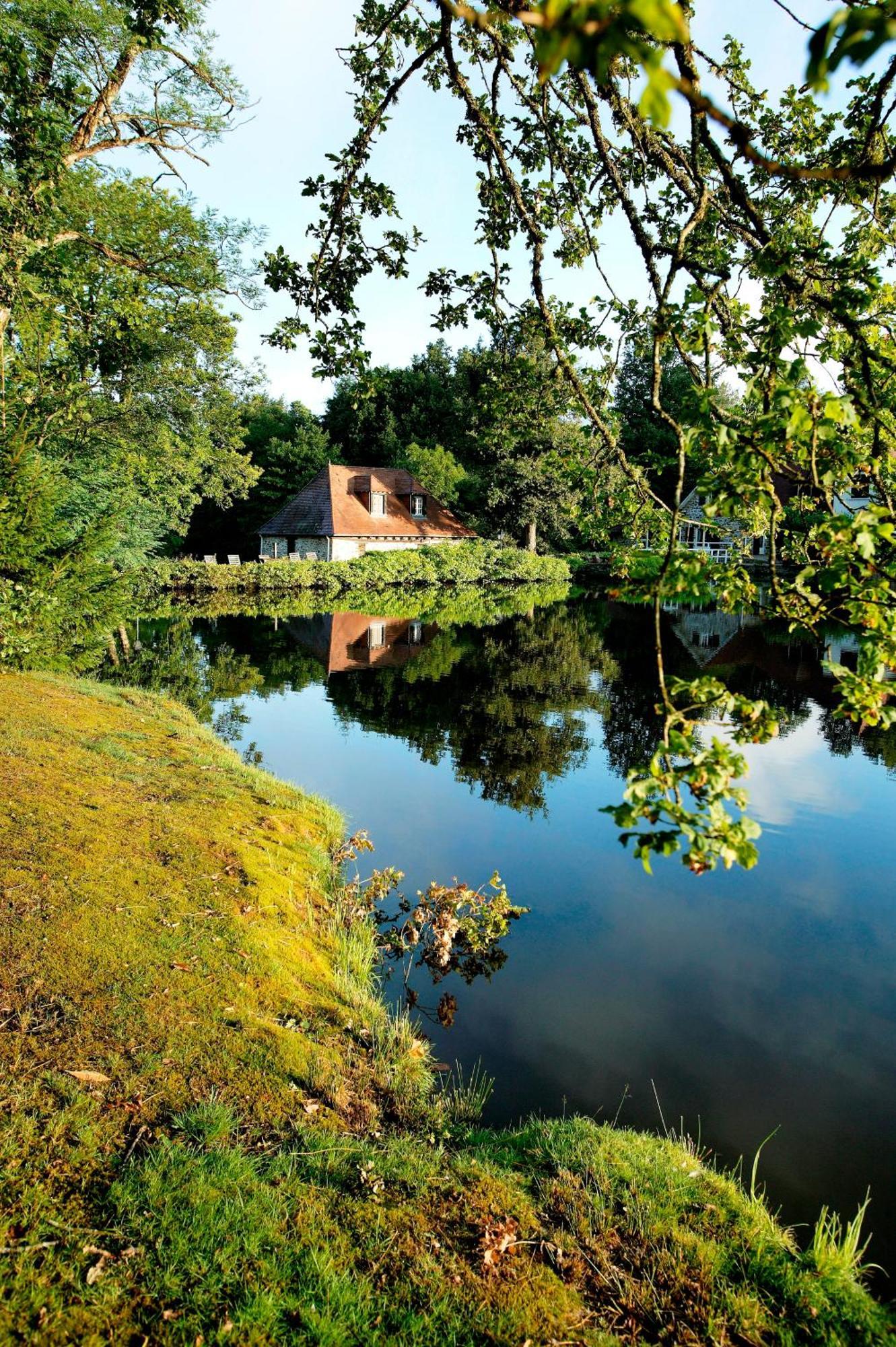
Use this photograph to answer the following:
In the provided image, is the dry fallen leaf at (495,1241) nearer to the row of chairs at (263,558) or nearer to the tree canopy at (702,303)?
the tree canopy at (702,303)

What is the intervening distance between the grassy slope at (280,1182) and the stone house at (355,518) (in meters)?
38.8

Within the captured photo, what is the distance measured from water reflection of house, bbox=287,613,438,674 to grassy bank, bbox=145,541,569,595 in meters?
7.49

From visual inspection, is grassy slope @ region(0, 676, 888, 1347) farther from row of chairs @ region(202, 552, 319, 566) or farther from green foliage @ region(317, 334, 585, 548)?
row of chairs @ region(202, 552, 319, 566)

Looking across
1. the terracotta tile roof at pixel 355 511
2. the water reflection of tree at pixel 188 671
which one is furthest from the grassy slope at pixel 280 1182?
the terracotta tile roof at pixel 355 511

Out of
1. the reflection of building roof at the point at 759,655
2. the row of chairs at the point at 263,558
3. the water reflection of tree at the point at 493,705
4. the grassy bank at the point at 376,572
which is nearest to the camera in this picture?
the water reflection of tree at the point at 493,705

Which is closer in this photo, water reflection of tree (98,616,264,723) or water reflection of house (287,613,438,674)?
water reflection of tree (98,616,264,723)

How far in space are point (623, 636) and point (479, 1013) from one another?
26.4m

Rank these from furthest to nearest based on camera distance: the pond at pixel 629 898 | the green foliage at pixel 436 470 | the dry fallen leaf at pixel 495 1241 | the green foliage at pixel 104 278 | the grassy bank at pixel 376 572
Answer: the green foliage at pixel 436 470 < the grassy bank at pixel 376 572 < the green foliage at pixel 104 278 < the pond at pixel 629 898 < the dry fallen leaf at pixel 495 1241

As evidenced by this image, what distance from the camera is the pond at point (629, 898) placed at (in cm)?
593

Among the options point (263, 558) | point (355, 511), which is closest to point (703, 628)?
point (355, 511)

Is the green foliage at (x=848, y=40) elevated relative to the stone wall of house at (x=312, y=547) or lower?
Result: lower

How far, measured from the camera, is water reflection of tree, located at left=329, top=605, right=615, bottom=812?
14.2 m

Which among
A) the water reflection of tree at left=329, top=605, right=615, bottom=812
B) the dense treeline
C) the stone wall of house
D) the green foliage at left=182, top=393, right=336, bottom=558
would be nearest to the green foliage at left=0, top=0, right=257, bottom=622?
the dense treeline

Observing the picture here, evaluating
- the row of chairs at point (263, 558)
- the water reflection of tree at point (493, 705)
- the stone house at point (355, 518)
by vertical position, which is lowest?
the water reflection of tree at point (493, 705)
